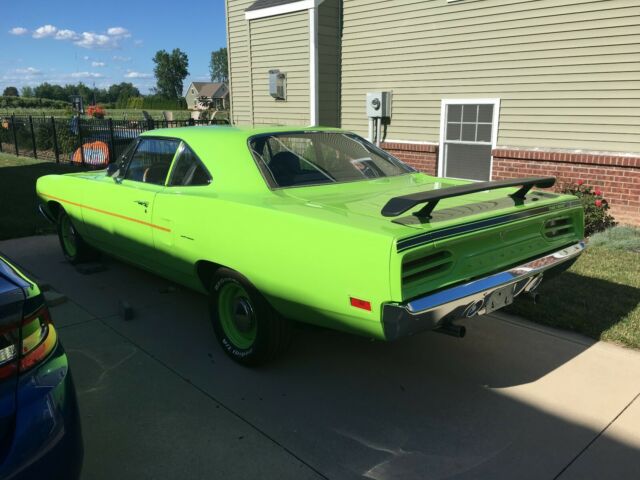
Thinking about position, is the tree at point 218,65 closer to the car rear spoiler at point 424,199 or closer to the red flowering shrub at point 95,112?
the red flowering shrub at point 95,112

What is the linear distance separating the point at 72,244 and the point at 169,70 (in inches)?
5620

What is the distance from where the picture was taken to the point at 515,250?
10.4 ft

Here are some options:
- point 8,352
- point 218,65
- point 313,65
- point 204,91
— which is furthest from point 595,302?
point 218,65

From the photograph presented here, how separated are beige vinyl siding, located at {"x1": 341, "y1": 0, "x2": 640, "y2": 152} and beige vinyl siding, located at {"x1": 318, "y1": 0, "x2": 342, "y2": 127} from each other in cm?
28

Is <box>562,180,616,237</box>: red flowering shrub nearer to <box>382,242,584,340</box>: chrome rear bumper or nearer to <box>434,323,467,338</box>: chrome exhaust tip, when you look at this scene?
<box>382,242,584,340</box>: chrome rear bumper

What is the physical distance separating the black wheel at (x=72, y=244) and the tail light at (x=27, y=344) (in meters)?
3.73

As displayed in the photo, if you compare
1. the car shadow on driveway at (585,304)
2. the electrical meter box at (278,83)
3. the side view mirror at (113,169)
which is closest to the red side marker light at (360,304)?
the car shadow on driveway at (585,304)

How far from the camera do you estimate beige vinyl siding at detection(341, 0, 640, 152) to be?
7.24 m

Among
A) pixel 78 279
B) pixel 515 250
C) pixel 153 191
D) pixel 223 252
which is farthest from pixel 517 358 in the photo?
pixel 78 279

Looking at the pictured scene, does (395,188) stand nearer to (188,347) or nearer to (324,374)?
(324,374)

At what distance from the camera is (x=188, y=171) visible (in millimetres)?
3918

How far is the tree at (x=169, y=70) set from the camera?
136 m

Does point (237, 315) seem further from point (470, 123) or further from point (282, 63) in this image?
point (282, 63)

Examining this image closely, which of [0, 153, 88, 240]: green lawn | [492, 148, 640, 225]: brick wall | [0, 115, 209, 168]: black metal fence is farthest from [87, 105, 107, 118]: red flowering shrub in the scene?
[492, 148, 640, 225]: brick wall
